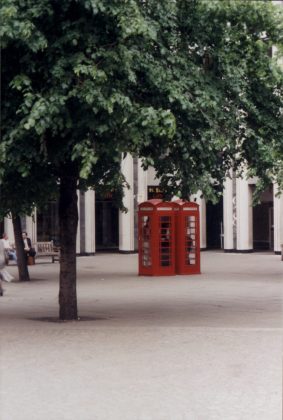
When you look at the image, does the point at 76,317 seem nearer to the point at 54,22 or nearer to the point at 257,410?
the point at 54,22

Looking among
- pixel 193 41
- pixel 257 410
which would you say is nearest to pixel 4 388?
pixel 257 410

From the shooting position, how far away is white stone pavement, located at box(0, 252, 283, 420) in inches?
301

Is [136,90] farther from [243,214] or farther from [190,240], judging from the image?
[243,214]

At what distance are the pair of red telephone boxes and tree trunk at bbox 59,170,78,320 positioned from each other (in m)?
10.9

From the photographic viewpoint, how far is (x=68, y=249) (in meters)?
14.6

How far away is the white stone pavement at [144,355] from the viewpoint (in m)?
7.63

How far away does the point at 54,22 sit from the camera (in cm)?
1215

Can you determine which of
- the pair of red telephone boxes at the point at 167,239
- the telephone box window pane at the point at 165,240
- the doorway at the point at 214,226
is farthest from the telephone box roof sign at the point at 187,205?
the doorway at the point at 214,226

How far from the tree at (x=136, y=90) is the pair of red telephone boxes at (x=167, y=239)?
1035 cm

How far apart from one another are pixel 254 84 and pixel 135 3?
3584 mm

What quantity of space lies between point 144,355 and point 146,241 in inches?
616

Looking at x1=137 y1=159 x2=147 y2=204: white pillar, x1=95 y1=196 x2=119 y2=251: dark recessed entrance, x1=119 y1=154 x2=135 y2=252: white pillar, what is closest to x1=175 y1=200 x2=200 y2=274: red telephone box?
Answer: x1=119 y1=154 x2=135 y2=252: white pillar

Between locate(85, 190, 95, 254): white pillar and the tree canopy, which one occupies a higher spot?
the tree canopy

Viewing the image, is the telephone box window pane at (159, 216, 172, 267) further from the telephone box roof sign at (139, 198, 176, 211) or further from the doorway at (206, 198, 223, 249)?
the doorway at (206, 198, 223, 249)
